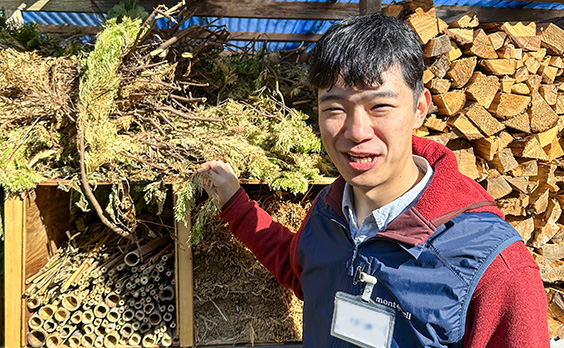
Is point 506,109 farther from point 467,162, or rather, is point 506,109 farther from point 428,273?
point 428,273

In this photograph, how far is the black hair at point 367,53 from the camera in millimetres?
1360

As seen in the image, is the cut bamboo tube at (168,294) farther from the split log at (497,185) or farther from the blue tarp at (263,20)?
the blue tarp at (263,20)

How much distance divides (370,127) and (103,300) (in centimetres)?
203

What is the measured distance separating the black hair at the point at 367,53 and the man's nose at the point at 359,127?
3.6 inches

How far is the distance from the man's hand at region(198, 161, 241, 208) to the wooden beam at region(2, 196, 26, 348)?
1.03 meters

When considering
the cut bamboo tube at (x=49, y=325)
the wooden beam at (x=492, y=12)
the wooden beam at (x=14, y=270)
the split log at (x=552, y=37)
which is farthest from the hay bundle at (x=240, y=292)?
the wooden beam at (x=492, y=12)

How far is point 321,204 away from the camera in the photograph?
1922 millimetres

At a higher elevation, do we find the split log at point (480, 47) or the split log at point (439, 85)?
the split log at point (480, 47)

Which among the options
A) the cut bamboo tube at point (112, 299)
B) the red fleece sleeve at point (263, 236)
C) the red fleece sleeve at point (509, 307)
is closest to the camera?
the red fleece sleeve at point (509, 307)

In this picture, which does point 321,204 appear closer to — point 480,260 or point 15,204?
point 480,260

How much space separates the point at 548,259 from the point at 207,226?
2772mm

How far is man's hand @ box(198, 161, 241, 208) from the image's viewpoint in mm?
2279

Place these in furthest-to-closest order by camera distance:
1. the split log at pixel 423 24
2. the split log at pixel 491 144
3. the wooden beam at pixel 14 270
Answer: the split log at pixel 491 144, the split log at pixel 423 24, the wooden beam at pixel 14 270

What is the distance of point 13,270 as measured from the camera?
2.45 meters
